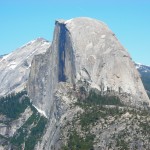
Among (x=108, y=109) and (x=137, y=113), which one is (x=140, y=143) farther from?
(x=108, y=109)

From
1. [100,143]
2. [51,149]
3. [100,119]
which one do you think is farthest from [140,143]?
[51,149]

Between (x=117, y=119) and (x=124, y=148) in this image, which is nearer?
(x=124, y=148)

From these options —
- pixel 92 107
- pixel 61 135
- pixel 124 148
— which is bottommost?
pixel 124 148

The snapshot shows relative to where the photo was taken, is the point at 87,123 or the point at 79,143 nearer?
the point at 79,143

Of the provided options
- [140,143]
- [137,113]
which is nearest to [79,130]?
[137,113]

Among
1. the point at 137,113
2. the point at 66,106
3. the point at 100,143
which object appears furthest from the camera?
the point at 66,106

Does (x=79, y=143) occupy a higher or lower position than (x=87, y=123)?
lower

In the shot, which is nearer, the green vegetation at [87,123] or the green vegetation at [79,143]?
the green vegetation at [79,143]

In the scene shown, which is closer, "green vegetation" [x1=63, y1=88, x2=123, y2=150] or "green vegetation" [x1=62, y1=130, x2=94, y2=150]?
"green vegetation" [x1=62, y1=130, x2=94, y2=150]

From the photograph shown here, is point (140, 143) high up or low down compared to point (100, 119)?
down

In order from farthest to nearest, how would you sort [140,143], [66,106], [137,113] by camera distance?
1. [66,106]
2. [137,113]
3. [140,143]

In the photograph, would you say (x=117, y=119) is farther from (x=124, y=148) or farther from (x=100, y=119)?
(x=124, y=148)
